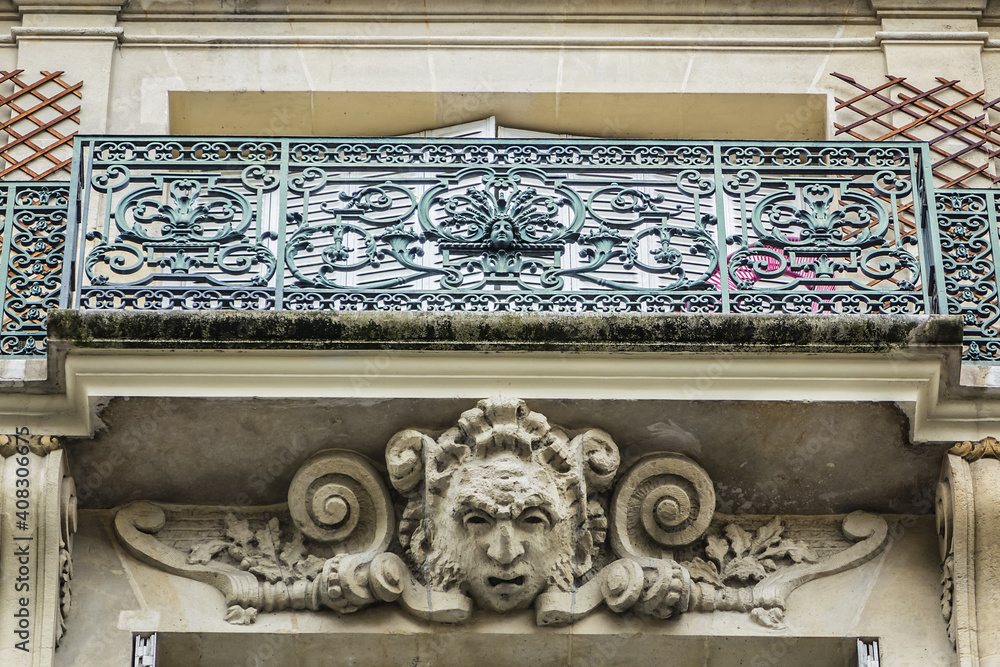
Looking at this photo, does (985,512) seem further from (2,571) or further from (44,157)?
(44,157)

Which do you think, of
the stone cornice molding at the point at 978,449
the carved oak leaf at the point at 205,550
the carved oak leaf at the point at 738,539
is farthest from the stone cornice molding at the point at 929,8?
the carved oak leaf at the point at 205,550

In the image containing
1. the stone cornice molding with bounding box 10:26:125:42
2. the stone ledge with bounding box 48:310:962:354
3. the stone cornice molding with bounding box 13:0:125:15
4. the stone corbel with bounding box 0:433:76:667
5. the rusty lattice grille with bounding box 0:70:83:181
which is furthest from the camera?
the stone cornice molding with bounding box 13:0:125:15

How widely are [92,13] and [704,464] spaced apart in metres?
4.22

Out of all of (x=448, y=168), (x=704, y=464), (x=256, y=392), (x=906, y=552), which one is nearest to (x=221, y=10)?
(x=448, y=168)

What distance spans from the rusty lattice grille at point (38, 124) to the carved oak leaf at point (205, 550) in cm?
239

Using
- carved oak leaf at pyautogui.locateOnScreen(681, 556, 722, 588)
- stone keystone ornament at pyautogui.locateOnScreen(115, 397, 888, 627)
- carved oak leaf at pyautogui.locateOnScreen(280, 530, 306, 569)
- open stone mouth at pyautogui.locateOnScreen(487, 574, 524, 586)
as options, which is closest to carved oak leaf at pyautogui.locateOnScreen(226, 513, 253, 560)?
stone keystone ornament at pyautogui.locateOnScreen(115, 397, 888, 627)

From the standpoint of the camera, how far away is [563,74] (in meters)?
9.35

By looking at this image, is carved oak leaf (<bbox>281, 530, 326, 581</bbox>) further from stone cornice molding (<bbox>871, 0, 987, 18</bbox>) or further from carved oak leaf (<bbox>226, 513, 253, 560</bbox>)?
stone cornice molding (<bbox>871, 0, 987, 18</bbox>)

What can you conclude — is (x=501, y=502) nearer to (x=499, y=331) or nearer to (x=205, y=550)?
(x=499, y=331)

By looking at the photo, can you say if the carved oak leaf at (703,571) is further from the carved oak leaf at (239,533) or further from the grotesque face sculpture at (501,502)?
the carved oak leaf at (239,533)

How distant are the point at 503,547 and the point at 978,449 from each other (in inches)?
74.3

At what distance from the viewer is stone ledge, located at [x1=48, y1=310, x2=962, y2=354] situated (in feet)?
22.3

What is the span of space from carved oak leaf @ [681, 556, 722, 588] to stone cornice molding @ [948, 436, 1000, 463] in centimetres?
104

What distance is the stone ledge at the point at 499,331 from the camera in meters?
6.80
